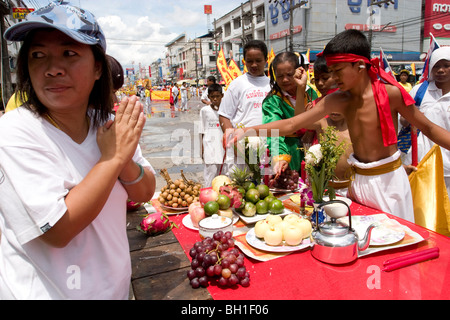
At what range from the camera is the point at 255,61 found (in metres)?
3.71

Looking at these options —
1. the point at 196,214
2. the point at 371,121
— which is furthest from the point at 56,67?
the point at 371,121

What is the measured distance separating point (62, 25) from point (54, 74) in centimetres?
15

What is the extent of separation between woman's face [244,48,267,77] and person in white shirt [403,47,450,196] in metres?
2.09

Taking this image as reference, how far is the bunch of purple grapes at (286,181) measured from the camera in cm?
249

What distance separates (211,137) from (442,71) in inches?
129

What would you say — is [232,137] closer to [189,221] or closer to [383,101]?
[189,221]

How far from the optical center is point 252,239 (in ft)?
5.45

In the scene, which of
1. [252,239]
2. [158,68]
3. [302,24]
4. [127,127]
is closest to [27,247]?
[127,127]

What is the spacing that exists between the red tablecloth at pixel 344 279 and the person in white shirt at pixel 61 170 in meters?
0.56

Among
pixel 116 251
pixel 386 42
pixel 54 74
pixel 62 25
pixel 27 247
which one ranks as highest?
pixel 386 42

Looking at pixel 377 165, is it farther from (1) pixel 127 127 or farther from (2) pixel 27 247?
(2) pixel 27 247

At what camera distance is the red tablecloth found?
1211mm

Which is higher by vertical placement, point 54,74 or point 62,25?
point 62,25

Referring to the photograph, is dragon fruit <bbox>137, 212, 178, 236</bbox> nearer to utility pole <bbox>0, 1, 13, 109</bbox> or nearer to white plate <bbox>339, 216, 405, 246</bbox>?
white plate <bbox>339, 216, 405, 246</bbox>
